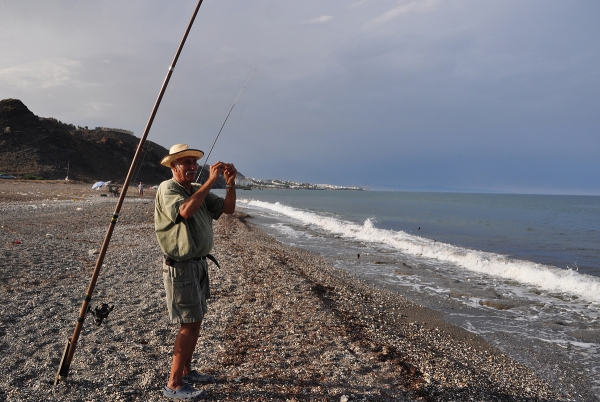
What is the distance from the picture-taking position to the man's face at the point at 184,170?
354 centimetres

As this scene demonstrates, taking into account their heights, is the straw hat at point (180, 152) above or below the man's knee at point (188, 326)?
above

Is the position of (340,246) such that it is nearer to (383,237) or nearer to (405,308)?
(383,237)

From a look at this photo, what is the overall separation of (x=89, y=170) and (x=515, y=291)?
2805 inches

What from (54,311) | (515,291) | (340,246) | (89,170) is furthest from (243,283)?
(89,170)

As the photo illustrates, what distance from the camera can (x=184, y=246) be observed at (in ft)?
10.6

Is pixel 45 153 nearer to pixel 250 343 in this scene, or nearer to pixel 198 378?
pixel 250 343

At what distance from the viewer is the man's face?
354 cm

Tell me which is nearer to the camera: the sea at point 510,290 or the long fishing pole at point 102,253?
the long fishing pole at point 102,253

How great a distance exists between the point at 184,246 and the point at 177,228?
0.54 feet

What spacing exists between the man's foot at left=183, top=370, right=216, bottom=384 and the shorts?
2.39 ft

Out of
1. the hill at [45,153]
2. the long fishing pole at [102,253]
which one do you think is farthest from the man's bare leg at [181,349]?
the hill at [45,153]

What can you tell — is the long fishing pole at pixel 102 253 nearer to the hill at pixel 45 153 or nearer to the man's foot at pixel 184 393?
the man's foot at pixel 184 393

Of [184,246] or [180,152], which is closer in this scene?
[184,246]

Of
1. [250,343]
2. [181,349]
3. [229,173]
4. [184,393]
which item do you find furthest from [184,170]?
[250,343]
